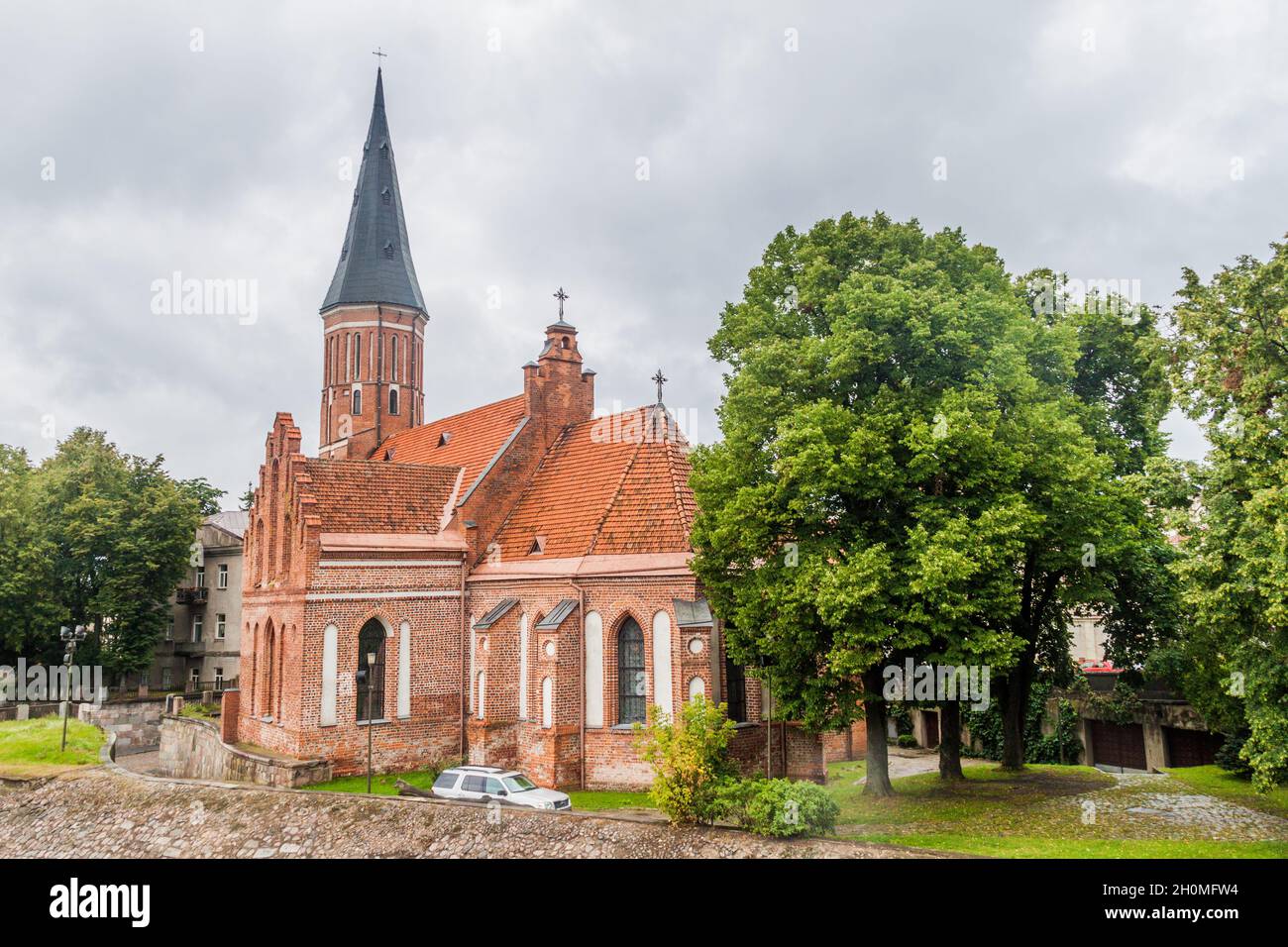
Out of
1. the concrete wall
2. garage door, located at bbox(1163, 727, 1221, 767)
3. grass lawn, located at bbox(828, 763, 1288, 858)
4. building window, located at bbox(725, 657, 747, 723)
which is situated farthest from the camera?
the concrete wall

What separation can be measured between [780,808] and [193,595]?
47.2 metres

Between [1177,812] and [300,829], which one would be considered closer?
[300,829]

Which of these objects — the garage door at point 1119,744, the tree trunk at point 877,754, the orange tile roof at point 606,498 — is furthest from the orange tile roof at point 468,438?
the garage door at point 1119,744

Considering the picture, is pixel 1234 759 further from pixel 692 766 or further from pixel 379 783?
pixel 379 783

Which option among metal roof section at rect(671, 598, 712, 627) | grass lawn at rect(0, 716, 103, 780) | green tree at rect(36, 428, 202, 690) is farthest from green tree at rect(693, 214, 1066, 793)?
green tree at rect(36, 428, 202, 690)

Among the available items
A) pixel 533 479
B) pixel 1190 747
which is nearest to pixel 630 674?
pixel 533 479

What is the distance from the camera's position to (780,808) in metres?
14.2

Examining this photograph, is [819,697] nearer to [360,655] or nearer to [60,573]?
[360,655]

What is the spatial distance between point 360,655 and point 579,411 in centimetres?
1031

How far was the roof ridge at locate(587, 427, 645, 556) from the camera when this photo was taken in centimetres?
2483

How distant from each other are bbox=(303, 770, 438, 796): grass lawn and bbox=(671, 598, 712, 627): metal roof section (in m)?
7.43

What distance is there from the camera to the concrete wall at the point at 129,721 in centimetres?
3850

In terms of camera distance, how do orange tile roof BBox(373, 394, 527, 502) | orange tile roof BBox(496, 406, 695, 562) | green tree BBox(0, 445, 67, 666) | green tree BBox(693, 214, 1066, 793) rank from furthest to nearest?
green tree BBox(0, 445, 67, 666)
orange tile roof BBox(373, 394, 527, 502)
orange tile roof BBox(496, 406, 695, 562)
green tree BBox(693, 214, 1066, 793)

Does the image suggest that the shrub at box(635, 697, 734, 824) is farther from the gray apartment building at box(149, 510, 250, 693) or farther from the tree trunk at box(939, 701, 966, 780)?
the gray apartment building at box(149, 510, 250, 693)
